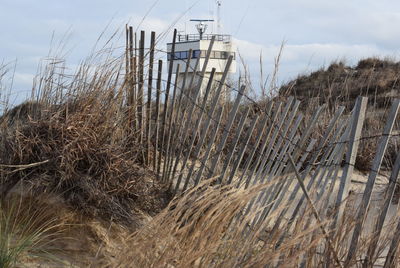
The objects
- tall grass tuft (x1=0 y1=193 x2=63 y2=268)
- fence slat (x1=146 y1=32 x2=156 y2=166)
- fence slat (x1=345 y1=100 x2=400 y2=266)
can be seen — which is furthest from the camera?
fence slat (x1=146 y1=32 x2=156 y2=166)

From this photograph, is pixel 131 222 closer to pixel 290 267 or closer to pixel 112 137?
pixel 112 137

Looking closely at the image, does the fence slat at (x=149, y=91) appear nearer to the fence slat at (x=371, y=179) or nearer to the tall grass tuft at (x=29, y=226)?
the tall grass tuft at (x=29, y=226)

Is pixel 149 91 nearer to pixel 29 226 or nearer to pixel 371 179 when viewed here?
pixel 29 226

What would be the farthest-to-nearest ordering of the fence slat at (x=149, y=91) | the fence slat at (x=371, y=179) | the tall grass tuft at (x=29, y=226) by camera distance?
the fence slat at (x=149, y=91), the tall grass tuft at (x=29, y=226), the fence slat at (x=371, y=179)

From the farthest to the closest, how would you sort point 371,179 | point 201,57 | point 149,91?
point 201,57
point 149,91
point 371,179

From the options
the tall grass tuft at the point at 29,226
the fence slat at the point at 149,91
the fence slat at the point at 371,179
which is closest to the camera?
the fence slat at the point at 371,179

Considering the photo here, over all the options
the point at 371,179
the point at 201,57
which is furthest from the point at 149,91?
the point at 201,57

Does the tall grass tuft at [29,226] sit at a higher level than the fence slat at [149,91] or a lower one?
lower

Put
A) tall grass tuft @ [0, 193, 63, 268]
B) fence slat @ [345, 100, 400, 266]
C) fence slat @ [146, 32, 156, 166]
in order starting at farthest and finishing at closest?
fence slat @ [146, 32, 156, 166] < tall grass tuft @ [0, 193, 63, 268] < fence slat @ [345, 100, 400, 266]

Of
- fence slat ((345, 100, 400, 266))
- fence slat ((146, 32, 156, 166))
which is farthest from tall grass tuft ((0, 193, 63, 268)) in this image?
fence slat ((345, 100, 400, 266))

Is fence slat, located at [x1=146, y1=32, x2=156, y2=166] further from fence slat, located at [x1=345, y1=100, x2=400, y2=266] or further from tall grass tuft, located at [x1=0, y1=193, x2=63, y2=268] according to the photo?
fence slat, located at [x1=345, y1=100, x2=400, y2=266]

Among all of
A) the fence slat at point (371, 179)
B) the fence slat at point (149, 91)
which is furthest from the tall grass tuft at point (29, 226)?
the fence slat at point (371, 179)

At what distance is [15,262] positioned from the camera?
340 cm

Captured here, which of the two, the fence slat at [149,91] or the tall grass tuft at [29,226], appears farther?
the fence slat at [149,91]
